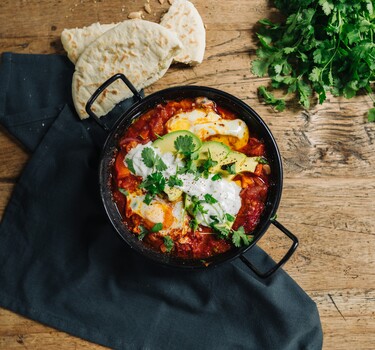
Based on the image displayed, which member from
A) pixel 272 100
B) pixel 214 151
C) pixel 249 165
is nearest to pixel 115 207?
pixel 214 151

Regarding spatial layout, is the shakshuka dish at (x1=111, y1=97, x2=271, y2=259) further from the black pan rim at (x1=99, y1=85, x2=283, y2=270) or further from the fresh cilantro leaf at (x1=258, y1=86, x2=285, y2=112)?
the fresh cilantro leaf at (x1=258, y1=86, x2=285, y2=112)

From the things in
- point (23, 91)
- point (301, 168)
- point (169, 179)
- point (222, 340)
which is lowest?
point (222, 340)

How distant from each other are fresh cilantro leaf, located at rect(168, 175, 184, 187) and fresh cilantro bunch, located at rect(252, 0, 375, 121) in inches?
38.4

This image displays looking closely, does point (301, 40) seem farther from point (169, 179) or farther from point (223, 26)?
point (169, 179)

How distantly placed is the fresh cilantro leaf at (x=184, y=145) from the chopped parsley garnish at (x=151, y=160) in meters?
0.14

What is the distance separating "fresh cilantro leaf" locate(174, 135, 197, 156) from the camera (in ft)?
10.5

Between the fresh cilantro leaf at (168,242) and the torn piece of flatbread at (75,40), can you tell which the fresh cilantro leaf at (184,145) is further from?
the torn piece of flatbread at (75,40)

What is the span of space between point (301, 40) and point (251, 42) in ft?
1.20

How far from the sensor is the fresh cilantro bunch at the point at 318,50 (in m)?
3.55

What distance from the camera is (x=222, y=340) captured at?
375 cm

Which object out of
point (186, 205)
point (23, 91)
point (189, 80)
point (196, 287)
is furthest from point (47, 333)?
Result: point (189, 80)

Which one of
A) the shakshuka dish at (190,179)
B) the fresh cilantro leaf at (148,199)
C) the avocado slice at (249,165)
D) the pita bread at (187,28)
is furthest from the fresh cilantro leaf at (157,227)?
the pita bread at (187,28)

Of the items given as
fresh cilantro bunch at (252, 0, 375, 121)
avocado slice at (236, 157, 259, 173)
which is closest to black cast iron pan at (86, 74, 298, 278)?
avocado slice at (236, 157, 259, 173)

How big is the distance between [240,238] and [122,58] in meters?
1.44
